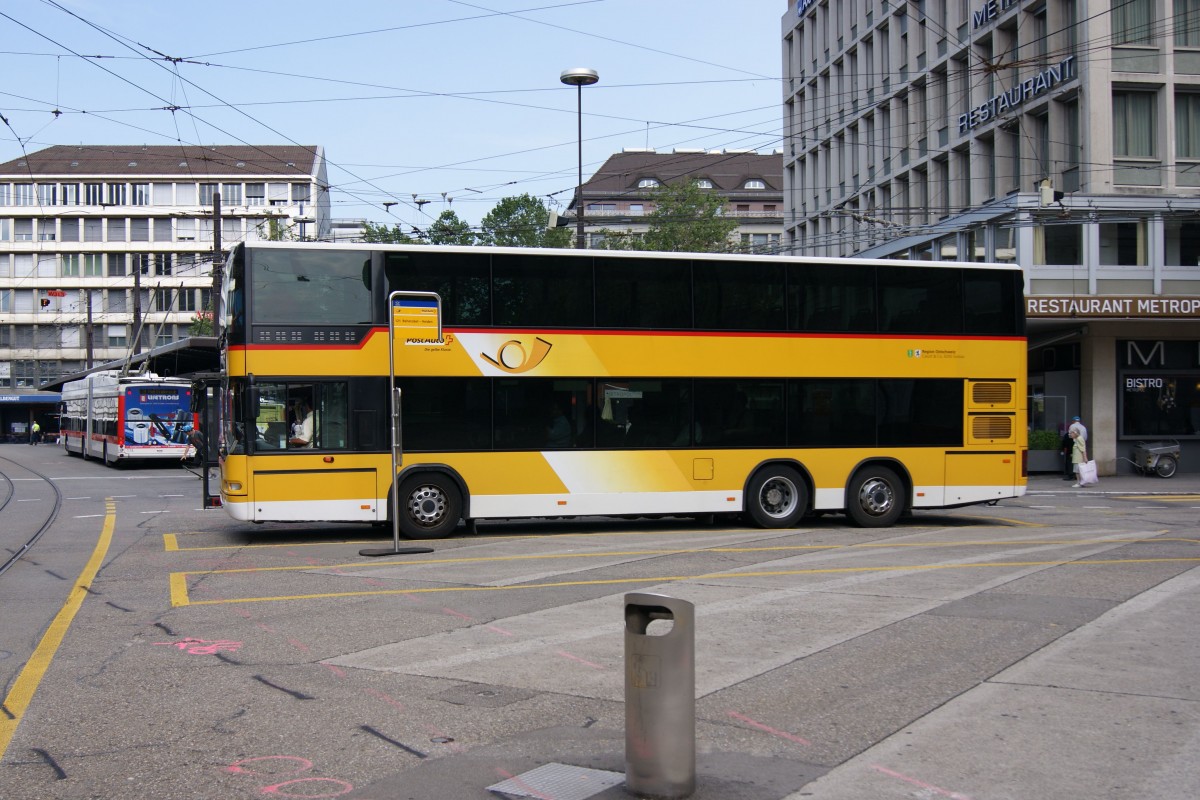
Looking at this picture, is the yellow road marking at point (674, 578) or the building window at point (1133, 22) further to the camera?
the building window at point (1133, 22)

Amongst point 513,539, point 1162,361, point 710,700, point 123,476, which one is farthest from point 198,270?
point 710,700

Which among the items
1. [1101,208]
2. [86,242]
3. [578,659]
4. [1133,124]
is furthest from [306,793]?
[86,242]

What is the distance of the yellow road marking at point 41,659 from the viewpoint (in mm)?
6383

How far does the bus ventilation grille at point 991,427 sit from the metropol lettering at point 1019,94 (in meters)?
17.6

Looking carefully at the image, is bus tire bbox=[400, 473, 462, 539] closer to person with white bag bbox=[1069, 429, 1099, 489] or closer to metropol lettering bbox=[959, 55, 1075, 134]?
person with white bag bbox=[1069, 429, 1099, 489]

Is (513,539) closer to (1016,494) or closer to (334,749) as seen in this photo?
(1016,494)

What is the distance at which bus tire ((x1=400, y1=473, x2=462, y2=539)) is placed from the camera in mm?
15867

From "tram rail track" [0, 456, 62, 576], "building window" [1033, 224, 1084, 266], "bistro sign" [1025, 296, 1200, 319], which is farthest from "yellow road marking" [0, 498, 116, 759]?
"building window" [1033, 224, 1084, 266]

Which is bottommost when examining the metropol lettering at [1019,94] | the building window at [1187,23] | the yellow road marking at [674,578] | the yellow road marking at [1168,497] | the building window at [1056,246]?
the yellow road marking at [1168,497]

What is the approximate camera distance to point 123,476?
114ft

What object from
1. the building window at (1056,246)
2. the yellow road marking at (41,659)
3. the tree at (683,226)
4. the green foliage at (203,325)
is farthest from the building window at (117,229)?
the yellow road marking at (41,659)

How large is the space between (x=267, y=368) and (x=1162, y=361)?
25.7 meters

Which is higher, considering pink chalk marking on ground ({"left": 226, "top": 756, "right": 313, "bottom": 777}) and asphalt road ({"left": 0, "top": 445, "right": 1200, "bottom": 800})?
pink chalk marking on ground ({"left": 226, "top": 756, "right": 313, "bottom": 777})

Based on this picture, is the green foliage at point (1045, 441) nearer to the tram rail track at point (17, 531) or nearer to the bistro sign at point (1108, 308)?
the bistro sign at point (1108, 308)
